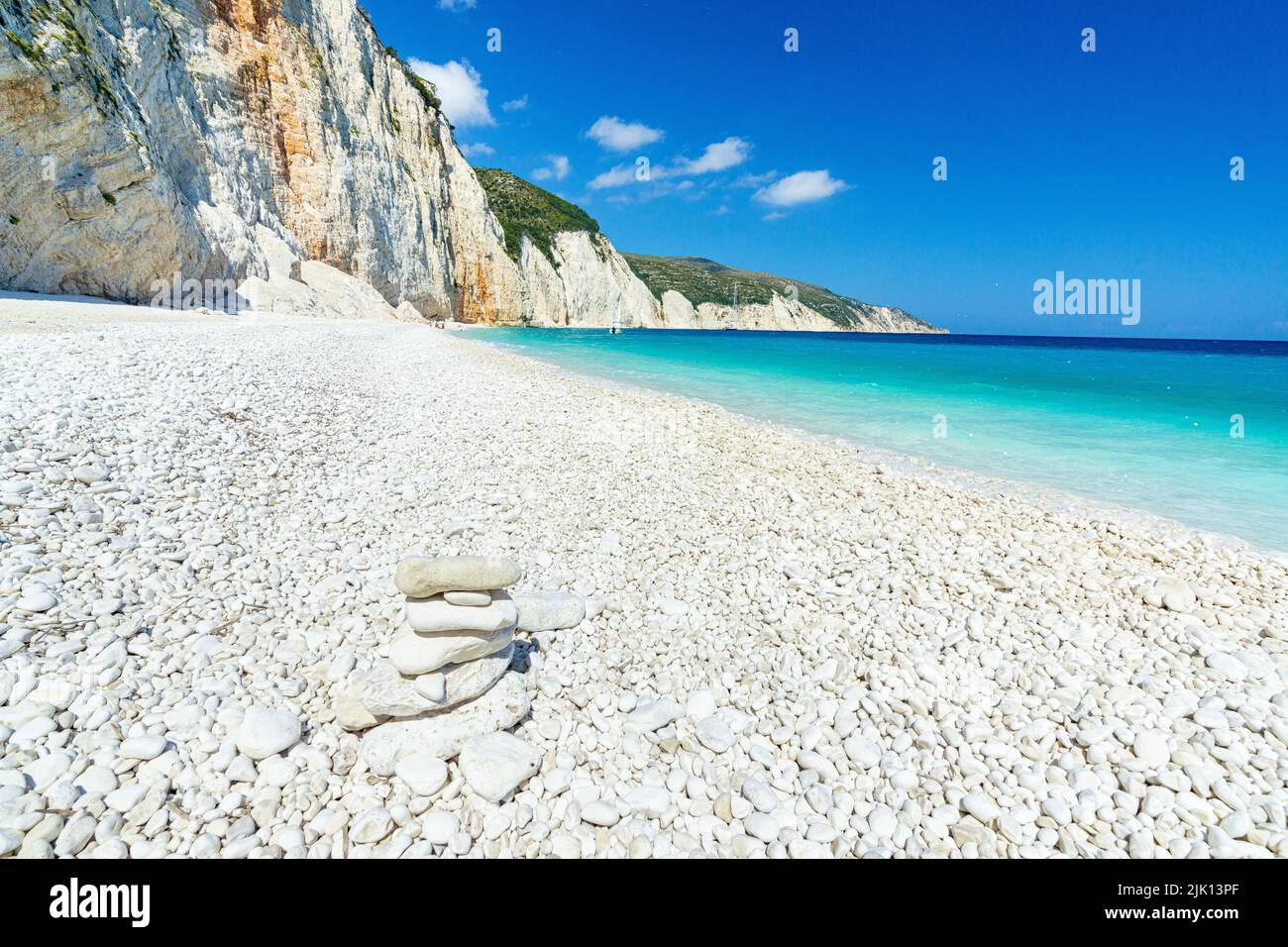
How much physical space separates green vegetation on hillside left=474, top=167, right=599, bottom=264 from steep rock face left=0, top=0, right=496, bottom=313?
15307 mm

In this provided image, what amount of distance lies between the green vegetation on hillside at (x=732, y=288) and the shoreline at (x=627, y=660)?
11154cm

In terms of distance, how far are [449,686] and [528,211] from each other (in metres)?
98.2

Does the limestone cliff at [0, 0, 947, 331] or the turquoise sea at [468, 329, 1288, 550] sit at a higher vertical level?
the limestone cliff at [0, 0, 947, 331]

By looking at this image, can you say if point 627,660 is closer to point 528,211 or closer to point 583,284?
point 583,284

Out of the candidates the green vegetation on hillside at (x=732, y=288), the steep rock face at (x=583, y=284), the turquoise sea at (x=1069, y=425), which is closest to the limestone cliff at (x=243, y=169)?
the steep rock face at (x=583, y=284)

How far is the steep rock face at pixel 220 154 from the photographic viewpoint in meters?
19.5

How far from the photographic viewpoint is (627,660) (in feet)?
12.8

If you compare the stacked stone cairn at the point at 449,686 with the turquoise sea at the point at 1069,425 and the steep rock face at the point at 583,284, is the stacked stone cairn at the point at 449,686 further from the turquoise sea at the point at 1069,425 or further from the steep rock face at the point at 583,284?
the steep rock face at the point at 583,284

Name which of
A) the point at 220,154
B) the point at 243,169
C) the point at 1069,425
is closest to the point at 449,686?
the point at 1069,425

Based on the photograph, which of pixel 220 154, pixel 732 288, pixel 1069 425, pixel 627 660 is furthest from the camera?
pixel 732 288

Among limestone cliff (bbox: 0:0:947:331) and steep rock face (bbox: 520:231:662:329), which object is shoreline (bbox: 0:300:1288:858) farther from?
steep rock face (bbox: 520:231:662:329)

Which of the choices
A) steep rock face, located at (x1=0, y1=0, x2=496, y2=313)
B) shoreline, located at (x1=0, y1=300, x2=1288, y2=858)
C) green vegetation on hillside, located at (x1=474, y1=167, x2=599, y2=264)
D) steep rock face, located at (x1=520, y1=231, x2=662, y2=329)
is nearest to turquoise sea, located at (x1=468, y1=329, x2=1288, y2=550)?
shoreline, located at (x1=0, y1=300, x2=1288, y2=858)

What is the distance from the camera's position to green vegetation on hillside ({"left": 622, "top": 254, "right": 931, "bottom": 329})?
132625 millimetres

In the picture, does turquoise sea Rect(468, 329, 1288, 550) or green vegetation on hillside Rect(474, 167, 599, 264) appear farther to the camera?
green vegetation on hillside Rect(474, 167, 599, 264)
